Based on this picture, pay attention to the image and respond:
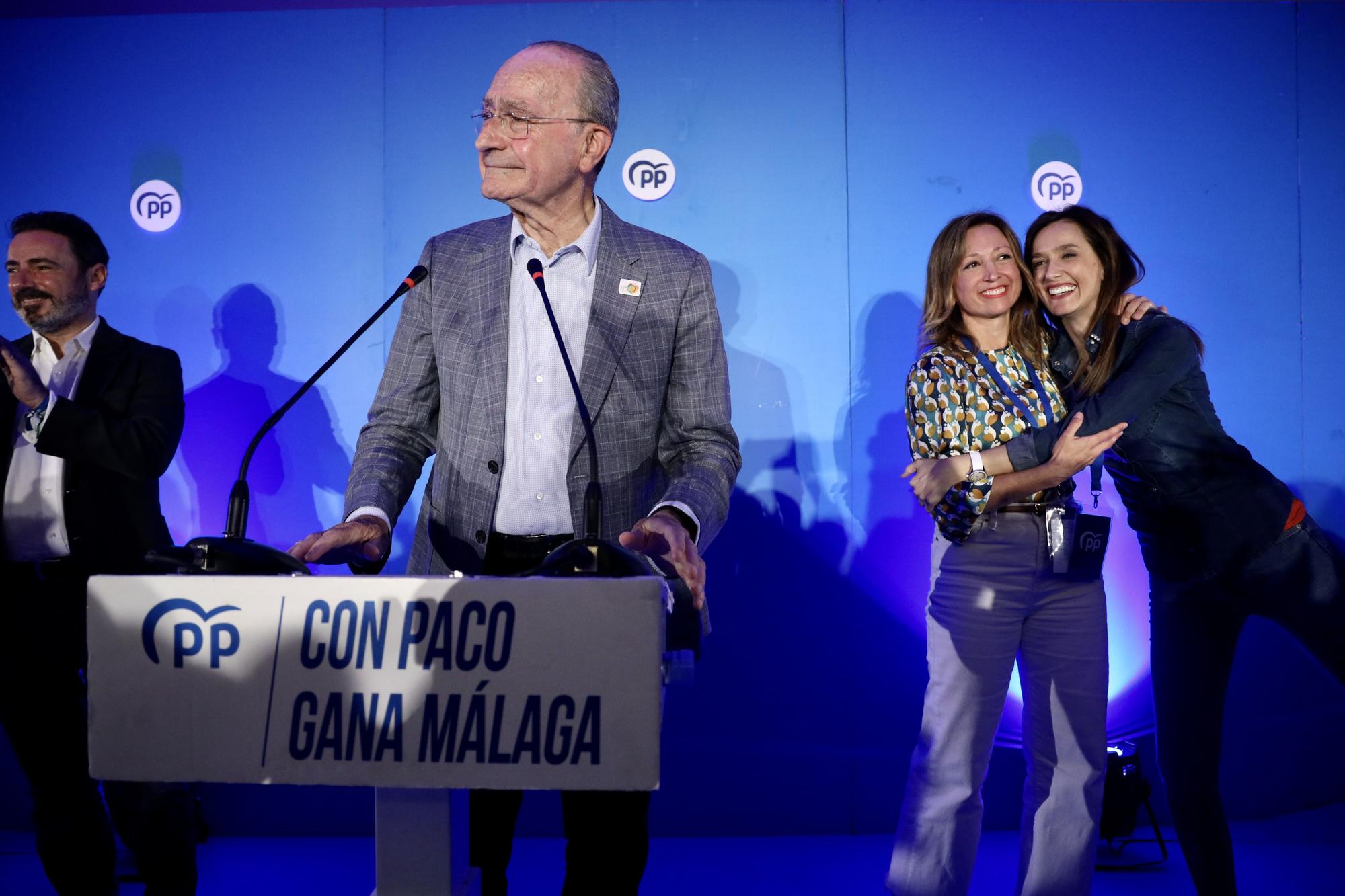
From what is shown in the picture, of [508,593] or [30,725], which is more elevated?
[508,593]

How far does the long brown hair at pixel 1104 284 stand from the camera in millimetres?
2418

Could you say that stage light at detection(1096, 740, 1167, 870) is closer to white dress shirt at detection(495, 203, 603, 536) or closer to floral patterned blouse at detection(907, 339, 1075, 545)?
floral patterned blouse at detection(907, 339, 1075, 545)

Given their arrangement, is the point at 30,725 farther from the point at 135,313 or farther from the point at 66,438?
the point at 135,313

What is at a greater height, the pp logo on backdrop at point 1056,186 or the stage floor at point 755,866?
the pp logo on backdrop at point 1056,186

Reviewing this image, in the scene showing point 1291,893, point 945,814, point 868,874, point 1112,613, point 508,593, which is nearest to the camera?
point 508,593

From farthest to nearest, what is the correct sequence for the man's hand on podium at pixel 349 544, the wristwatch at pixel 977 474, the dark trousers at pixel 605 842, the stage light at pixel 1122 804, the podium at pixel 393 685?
the stage light at pixel 1122 804, the wristwatch at pixel 977 474, the dark trousers at pixel 605 842, the man's hand on podium at pixel 349 544, the podium at pixel 393 685

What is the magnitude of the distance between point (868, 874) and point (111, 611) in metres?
2.56

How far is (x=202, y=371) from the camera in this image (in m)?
3.52

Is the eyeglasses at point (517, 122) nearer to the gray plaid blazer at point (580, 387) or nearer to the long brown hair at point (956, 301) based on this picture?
the gray plaid blazer at point (580, 387)

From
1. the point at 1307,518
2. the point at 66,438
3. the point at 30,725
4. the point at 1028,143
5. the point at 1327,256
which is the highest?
the point at 1028,143

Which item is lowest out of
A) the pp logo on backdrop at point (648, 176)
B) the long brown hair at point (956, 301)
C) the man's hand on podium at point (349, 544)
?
the man's hand on podium at point (349, 544)

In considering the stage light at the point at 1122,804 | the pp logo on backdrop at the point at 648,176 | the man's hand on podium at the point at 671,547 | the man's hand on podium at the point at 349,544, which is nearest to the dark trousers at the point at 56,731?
the man's hand on podium at the point at 349,544

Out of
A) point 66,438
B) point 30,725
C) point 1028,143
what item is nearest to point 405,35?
point 66,438

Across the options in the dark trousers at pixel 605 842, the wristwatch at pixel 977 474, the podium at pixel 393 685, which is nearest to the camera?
the podium at pixel 393 685
